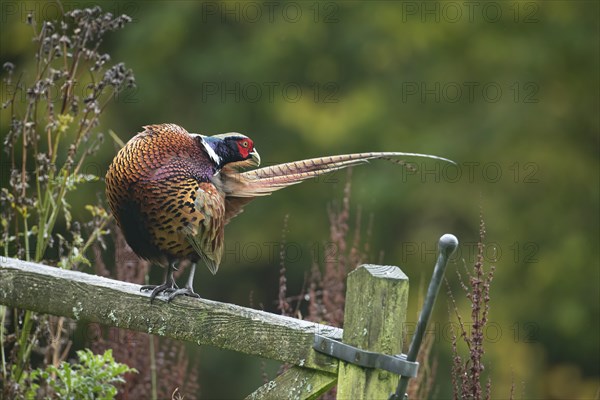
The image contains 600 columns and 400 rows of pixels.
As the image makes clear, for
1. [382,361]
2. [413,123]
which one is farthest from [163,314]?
[413,123]

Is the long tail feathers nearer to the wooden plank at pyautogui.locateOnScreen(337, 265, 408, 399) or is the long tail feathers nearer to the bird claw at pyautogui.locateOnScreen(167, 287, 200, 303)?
the bird claw at pyautogui.locateOnScreen(167, 287, 200, 303)

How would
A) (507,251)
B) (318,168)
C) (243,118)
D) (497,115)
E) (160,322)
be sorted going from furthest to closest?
(243,118) → (497,115) → (507,251) → (318,168) → (160,322)

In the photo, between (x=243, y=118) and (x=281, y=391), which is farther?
(x=243, y=118)

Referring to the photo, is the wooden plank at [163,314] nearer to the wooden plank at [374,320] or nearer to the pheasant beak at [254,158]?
the wooden plank at [374,320]

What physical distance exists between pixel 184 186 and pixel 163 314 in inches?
20.9

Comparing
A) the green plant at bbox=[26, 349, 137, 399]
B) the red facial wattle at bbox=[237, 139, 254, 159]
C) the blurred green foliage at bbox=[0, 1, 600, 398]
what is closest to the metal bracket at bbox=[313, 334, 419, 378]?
the red facial wattle at bbox=[237, 139, 254, 159]

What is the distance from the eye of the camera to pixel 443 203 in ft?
37.0

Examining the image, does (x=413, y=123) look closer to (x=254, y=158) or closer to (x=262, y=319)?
(x=254, y=158)

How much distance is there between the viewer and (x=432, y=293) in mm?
2686

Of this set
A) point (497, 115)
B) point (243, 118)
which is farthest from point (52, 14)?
point (497, 115)

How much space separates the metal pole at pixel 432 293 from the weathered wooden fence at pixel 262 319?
0.04 meters

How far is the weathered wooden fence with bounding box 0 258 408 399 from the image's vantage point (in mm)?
2736

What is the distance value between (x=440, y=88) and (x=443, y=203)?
4.81 ft

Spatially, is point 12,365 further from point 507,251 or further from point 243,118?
point 243,118
